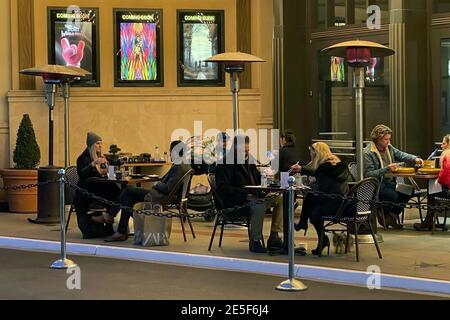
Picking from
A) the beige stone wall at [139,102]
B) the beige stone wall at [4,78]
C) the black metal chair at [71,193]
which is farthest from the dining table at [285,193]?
the beige stone wall at [4,78]

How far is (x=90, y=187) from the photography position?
1271 cm

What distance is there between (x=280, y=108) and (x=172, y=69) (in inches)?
98.6

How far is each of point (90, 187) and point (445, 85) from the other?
275 inches

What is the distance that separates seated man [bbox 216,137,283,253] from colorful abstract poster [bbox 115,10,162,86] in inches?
272

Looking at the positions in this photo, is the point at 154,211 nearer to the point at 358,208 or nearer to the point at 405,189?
the point at 358,208

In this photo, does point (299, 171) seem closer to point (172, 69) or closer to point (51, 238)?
point (51, 238)

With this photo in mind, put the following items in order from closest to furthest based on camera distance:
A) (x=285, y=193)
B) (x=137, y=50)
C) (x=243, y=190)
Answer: (x=285, y=193)
(x=243, y=190)
(x=137, y=50)

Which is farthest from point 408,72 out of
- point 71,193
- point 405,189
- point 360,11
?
point 71,193

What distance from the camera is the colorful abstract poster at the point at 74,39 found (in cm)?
1767

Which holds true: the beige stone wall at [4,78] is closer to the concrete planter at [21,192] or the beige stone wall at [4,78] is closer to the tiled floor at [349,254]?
the concrete planter at [21,192]

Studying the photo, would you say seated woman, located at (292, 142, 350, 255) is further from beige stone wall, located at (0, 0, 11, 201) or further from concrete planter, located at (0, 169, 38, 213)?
beige stone wall, located at (0, 0, 11, 201)

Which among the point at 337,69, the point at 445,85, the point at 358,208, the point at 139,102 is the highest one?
the point at 337,69

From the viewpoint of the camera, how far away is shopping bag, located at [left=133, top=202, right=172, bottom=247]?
467 inches

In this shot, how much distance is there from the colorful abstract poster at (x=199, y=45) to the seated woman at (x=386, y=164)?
20.1 feet
